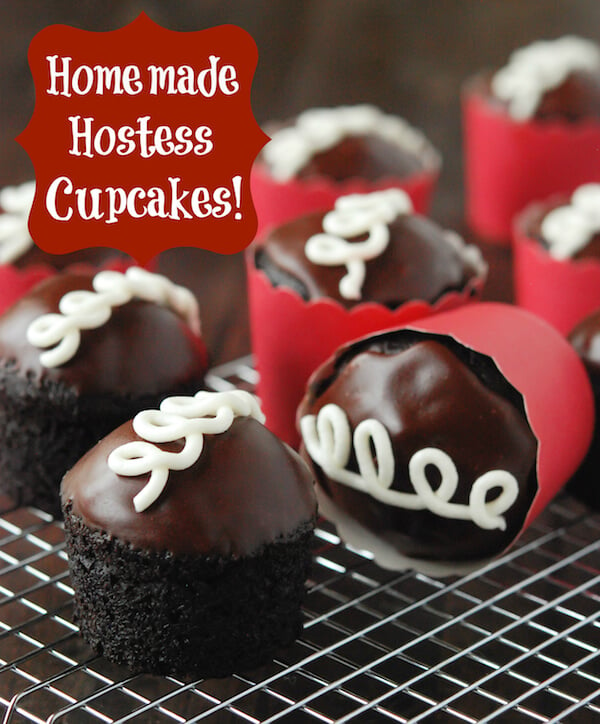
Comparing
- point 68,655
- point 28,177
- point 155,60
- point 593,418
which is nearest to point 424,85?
point 28,177

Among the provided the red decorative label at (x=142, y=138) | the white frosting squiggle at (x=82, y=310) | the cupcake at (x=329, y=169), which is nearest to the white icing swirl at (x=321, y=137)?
the cupcake at (x=329, y=169)

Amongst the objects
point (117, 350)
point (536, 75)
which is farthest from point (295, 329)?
point (536, 75)

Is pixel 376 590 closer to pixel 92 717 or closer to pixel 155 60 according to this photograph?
pixel 92 717

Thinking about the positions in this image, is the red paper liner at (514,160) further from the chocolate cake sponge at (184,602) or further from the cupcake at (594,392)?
the chocolate cake sponge at (184,602)

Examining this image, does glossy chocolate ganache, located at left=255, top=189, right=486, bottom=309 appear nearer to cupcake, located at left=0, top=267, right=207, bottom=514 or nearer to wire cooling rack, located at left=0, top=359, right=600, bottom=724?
cupcake, located at left=0, top=267, right=207, bottom=514

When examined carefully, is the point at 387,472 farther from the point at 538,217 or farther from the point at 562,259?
the point at 538,217

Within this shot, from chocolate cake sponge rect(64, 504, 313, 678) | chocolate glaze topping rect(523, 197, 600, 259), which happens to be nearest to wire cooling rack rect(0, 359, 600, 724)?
chocolate cake sponge rect(64, 504, 313, 678)
